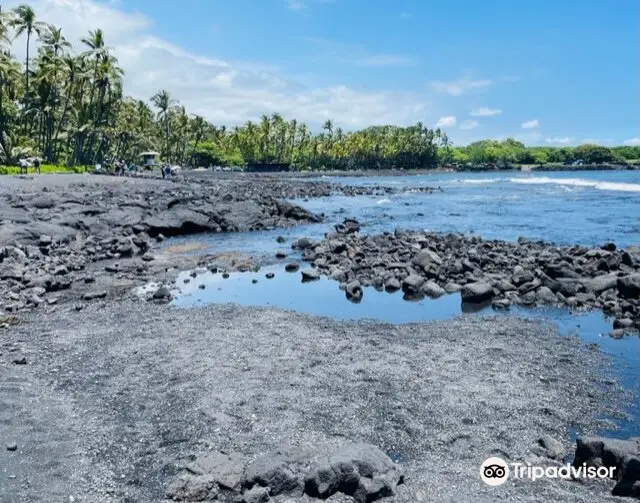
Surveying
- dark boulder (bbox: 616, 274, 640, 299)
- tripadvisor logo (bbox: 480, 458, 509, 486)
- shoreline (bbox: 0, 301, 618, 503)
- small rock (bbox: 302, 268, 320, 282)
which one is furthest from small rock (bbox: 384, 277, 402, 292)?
tripadvisor logo (bbox: 480, 458, 509, 486)

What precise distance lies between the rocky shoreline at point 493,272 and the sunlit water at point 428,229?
0.58 m

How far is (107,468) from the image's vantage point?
7195 mm

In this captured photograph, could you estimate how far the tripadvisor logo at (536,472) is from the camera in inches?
269

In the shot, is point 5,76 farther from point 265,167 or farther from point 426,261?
point 265,167

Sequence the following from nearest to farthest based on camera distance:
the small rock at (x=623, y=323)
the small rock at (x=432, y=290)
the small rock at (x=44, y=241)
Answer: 1. the small rock at (x=623, y=323)
2. the small rock at (x=432, y=290)
3. the small rock at (x=44, y=241)

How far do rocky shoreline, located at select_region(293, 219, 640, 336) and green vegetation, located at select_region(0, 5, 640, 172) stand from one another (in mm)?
45730

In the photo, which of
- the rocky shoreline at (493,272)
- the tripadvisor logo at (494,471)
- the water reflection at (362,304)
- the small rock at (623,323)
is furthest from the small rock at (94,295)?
the small rock at (623,323)

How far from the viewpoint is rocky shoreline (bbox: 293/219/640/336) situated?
1571 cm

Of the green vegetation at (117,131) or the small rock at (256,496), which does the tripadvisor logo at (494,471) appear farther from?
the green vegetation at (117,131)

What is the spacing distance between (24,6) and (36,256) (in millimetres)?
60859

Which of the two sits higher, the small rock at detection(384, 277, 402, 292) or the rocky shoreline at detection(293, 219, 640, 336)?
the rocky shoreline at detection(293, 219, 640, 336)

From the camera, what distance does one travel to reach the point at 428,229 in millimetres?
35250

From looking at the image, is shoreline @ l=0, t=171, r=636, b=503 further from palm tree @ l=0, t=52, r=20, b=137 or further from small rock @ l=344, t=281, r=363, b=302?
palm tree @ l=0, t=52, r=20, b=137

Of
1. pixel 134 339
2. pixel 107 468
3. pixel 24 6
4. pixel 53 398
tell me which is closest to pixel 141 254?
pixel 134 339
